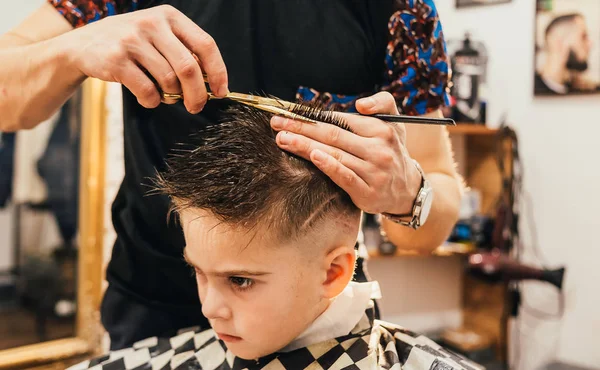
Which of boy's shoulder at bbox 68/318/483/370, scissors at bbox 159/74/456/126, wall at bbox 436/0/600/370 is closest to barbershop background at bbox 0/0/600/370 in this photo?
wall at bbox 436/0/600/370

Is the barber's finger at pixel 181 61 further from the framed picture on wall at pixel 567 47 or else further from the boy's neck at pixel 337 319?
the framed picture on wall at pixel 567 47

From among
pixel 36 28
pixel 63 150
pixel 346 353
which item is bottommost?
pixel 346 353

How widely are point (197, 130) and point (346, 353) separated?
0.49 meters

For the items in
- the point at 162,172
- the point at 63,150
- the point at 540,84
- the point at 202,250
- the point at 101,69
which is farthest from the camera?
the point at 540,84

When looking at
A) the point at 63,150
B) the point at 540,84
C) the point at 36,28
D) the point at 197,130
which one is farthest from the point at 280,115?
the point at 540,84

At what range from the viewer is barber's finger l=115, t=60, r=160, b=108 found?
0.75 meters

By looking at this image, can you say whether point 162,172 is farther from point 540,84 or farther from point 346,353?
point 540,84

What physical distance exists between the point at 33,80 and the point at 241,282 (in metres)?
0.46

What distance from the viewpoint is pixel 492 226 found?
322 cm

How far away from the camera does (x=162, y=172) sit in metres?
1.01

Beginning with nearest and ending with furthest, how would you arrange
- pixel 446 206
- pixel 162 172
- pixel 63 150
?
pixel 162 172
pixel 446 206
pixel 63 150

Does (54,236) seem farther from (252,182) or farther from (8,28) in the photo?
(252,182)

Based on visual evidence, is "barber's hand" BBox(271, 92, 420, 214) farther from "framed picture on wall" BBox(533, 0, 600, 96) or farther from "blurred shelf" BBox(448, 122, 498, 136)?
"framed picture on wall" BBox(533, 0, 600, 96)

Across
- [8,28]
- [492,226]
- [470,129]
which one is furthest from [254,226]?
[492,226]
